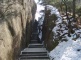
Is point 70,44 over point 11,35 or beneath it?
beneath

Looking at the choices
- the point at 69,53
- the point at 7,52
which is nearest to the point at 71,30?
the point at 69,53

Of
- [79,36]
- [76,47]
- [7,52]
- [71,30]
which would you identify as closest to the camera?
[7,52]

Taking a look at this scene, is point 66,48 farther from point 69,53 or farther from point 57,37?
point 57,37

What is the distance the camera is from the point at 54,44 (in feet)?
52.6

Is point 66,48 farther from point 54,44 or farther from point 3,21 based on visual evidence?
point 3,21

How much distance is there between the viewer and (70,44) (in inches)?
570

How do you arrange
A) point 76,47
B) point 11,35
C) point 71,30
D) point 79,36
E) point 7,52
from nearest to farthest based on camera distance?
point 7,52
point 11,35
point 76,47
point 79,36
point 71,30

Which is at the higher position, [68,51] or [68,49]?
[68,49]

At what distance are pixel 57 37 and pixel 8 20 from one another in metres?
5.37

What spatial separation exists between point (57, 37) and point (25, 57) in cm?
334

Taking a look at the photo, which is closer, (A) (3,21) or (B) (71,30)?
(A) (3,21)

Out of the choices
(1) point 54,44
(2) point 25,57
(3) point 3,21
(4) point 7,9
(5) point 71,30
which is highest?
(4) point 7,9

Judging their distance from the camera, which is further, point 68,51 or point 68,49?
point 68,49

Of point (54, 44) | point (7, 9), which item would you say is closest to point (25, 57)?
point (54, 44)
